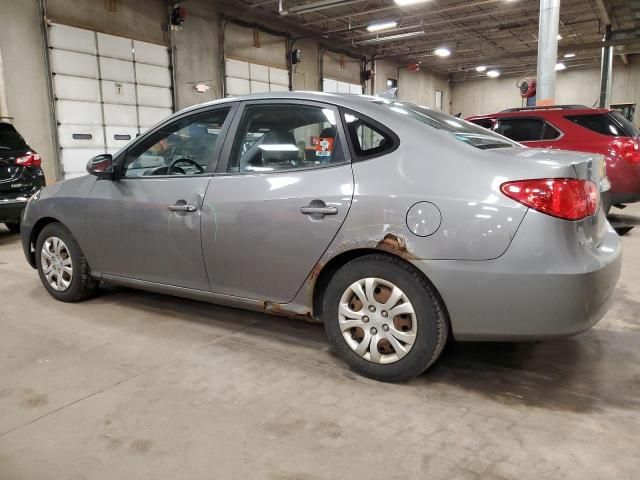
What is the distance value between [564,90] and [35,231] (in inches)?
966

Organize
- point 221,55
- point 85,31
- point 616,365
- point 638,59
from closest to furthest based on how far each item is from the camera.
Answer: point 616,365 < point 85,31 < point 221,55 < point 638,59

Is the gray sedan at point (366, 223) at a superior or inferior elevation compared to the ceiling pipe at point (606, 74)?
inferior

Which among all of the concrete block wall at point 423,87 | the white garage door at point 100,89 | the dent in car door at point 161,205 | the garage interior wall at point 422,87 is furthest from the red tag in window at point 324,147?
the concrete block wall at point 423,87

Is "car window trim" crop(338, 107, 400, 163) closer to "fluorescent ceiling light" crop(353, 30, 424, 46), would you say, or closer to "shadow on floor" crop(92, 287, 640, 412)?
"shadow on floor" crop(92, 287, 640, 412)

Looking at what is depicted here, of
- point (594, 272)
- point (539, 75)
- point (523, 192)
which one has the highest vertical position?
point (539, 75)

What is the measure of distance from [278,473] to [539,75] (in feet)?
26.0

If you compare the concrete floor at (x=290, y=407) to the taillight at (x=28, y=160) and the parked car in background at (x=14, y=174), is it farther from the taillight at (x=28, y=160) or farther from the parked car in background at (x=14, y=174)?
the taillight at (x=28, y=160)

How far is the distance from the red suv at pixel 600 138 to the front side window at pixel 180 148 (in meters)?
4.76

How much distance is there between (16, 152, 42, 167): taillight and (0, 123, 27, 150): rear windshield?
15cm

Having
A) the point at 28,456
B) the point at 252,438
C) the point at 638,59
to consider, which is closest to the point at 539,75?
the point at 252,438

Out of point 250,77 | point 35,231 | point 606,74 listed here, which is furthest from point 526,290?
point 606,74

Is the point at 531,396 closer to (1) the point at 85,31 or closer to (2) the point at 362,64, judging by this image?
(1) the point at 85,31

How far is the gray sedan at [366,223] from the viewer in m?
1.97

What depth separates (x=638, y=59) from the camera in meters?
20.9
